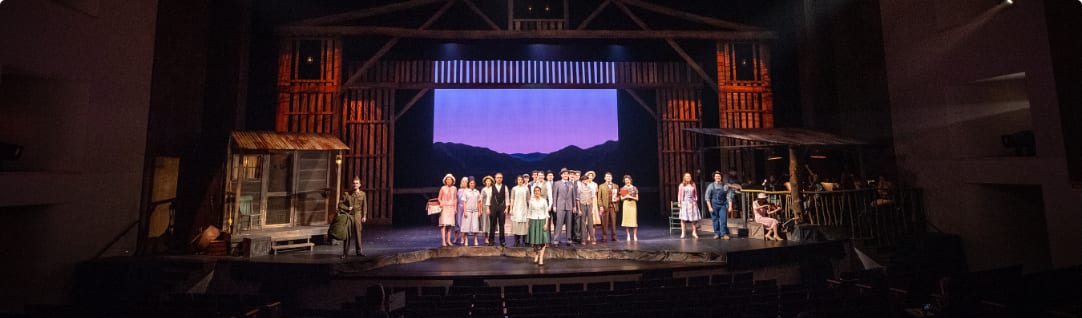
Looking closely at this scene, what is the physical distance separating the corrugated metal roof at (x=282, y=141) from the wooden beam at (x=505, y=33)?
3.80 m

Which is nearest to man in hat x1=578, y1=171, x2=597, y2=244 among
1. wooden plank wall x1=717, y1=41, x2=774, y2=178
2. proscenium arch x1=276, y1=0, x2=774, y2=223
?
proscenium arch x1=276, y1=0, x2=774, y2=223

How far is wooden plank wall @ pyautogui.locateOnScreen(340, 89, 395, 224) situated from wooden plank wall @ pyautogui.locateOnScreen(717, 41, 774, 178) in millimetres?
9206

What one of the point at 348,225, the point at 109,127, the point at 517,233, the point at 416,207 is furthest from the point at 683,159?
the point at 109,127

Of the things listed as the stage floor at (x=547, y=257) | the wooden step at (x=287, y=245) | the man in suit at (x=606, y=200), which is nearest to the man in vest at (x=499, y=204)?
the stage floor at (x=547, y=257)

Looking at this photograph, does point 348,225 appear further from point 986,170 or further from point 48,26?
point 986,170

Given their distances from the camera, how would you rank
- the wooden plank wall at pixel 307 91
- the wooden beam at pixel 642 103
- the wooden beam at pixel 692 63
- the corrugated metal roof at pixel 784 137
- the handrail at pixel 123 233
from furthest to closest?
1. the wooden beam at pixel 642 103
2. the wooden beam at pixel 692 63
3. the wooden plank wall at pixel 307 91
4. the corrugated metal roof at pixel 784 137
5. the handrail at pixel 123 233

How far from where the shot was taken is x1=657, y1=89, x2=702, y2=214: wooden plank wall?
1332 cm

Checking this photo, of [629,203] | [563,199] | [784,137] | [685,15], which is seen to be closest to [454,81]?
[563,199]

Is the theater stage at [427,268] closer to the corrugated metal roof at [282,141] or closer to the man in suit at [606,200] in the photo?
the man in suit at [606,200]

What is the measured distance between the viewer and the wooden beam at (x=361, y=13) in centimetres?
1206

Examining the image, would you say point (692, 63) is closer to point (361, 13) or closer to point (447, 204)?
point (447, 204)

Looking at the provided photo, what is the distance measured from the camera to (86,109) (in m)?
7.29

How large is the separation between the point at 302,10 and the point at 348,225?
26.3 ft

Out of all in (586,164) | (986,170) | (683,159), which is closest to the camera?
(986,170)
